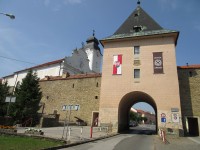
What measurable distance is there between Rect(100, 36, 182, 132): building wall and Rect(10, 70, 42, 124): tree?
8774mm

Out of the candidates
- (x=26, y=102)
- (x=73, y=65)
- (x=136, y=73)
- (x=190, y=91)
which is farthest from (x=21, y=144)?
(x=73, y=65)

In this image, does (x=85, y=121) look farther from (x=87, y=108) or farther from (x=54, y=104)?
(x=54, y=104)

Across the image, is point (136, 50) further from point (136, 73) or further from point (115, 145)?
point (115, 145)

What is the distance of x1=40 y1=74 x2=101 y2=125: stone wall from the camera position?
93.9 feet

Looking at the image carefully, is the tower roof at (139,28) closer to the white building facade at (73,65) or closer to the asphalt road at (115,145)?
the asphalt road at (115,145)

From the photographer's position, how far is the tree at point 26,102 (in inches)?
902

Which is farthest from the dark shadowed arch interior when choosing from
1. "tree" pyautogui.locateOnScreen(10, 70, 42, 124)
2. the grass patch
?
the grass patch

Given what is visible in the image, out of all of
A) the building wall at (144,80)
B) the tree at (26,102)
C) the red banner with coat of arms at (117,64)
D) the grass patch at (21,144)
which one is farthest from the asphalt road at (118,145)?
the tree at (26,102)

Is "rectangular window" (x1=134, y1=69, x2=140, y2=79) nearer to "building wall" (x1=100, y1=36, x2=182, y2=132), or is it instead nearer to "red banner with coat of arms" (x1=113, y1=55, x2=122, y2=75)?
"building wall" (x1=100, y1=36, x2=182, y2=132)

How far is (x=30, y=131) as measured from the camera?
12.8 metres

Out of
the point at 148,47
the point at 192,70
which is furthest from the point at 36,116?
the point at 192,70

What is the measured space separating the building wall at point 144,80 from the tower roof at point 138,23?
6.69 ft

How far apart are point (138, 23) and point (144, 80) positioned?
9062 mm

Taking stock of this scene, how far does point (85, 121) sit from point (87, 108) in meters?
1.98
